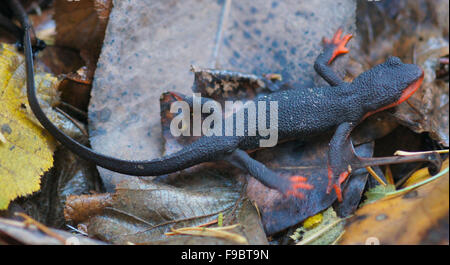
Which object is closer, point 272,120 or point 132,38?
point 272,120

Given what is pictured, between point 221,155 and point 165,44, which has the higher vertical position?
point 165,44

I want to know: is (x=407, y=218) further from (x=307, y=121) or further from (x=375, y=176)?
(x=307, y=121)

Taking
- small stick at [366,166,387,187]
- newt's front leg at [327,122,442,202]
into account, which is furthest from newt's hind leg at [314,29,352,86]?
small stick at [366,166,387,187]

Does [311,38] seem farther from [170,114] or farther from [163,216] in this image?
[163,216]

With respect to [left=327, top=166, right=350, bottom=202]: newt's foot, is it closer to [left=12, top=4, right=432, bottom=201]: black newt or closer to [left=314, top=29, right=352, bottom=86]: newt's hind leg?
[left=12, top=4, right=432, bottom=201]: black newt

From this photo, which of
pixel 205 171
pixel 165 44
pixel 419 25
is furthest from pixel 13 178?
pixel 419 25

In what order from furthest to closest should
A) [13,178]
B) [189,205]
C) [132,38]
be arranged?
[132,38], [189,205], [13,178]

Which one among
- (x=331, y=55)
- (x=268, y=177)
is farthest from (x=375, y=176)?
(x=331, y=55)

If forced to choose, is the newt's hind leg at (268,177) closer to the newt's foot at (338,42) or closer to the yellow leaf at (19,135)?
the newt's foot at (338,42)
